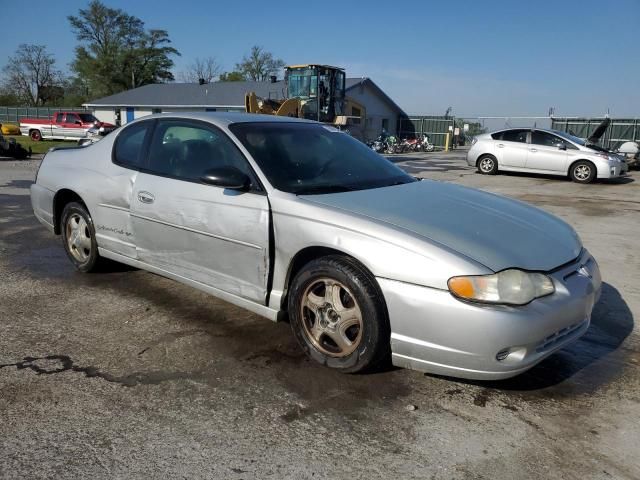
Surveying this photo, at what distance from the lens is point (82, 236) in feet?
15.8

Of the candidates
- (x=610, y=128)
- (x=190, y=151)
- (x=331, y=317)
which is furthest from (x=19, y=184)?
(x=610, y=128)

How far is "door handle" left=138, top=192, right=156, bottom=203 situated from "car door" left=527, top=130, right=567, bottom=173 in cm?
1355

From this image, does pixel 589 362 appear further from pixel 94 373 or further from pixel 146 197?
pixel 146 197

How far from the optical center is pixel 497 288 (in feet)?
8.56

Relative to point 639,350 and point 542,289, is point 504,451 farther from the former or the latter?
point 639,350

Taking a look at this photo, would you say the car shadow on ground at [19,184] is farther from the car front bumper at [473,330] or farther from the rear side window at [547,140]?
the rear side window at [547,140]

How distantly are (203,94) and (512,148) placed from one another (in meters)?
31.1

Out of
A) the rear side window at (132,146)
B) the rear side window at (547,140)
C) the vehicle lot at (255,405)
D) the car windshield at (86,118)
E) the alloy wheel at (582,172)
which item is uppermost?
the car windshield at (86,118)

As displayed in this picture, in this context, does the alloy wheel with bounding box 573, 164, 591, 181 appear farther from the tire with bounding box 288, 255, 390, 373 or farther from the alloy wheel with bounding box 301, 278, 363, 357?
the alloy wheel with bounding box 301, 278, 363, 357

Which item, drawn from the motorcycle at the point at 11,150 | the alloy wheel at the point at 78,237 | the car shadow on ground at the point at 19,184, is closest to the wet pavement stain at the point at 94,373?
the alloy wheel at the point at 78,237

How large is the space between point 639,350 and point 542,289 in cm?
147

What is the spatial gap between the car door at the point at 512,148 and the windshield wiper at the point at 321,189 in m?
13.3

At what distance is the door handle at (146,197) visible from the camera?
394cm

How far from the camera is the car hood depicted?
279cm
